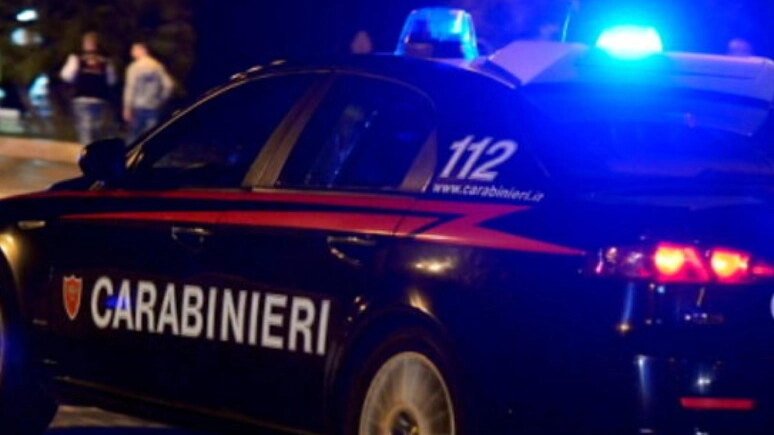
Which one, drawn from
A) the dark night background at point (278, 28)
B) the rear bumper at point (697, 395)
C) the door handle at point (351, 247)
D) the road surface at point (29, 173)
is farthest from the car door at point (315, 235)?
the dark night background at point (278, 28)

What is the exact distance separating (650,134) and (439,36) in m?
1.80

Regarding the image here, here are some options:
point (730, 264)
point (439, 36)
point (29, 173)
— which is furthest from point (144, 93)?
point (730, 264)

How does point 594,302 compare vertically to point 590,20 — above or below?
below

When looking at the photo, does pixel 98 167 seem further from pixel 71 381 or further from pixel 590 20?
pixel 590 20

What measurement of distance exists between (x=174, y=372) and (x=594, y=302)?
183 centimetres

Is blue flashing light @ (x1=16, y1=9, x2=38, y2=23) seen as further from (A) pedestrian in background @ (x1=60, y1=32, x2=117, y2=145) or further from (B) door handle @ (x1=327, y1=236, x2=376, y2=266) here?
(B) door handle @ (x1=327, y1=236, x2=376, y2=266)

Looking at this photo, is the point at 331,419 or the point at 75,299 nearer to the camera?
the point at 331,419

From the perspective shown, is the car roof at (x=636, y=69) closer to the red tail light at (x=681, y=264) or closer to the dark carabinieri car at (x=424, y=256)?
the dark carabinieri car at (x=424, y=256)

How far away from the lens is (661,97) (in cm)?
630

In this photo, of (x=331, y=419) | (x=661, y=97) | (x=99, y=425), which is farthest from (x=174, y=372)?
(x=661, y=97)

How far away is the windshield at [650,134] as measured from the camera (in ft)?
18.4

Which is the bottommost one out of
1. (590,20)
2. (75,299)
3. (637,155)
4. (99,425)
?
(99,425)

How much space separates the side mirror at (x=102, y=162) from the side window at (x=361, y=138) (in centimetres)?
84

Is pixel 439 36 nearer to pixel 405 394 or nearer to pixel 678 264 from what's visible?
pixel 405 394
